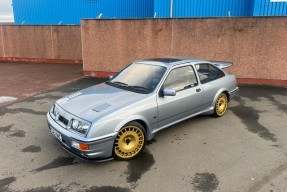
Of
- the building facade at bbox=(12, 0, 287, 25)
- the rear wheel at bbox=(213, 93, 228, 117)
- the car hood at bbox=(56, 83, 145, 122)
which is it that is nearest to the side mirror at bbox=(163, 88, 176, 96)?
the car hood at bbox=(56, 83, 145, 122)

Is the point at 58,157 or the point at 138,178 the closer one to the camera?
the point at 138,178

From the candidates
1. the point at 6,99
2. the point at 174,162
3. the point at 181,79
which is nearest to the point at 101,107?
the point at 174,162

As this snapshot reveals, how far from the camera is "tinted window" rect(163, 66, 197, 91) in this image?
432 centimetres

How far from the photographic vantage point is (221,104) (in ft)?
18.0

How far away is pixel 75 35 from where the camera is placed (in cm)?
1379

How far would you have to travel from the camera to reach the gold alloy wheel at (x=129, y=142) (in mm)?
3635

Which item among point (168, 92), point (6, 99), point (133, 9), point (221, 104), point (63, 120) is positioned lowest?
point (6, 99)

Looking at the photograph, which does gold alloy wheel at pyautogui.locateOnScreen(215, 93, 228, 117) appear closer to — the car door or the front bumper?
the car door

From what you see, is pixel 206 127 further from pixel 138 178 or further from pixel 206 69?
pixel 138 178

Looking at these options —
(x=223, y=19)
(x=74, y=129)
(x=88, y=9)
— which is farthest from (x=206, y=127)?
(x=88, y=9)

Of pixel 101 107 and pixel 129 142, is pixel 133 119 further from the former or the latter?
pixel 101 107

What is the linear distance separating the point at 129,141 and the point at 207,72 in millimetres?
2449

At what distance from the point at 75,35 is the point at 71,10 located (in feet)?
7.40

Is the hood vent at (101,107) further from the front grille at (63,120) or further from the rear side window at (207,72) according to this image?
the rear side window at (207,72)
